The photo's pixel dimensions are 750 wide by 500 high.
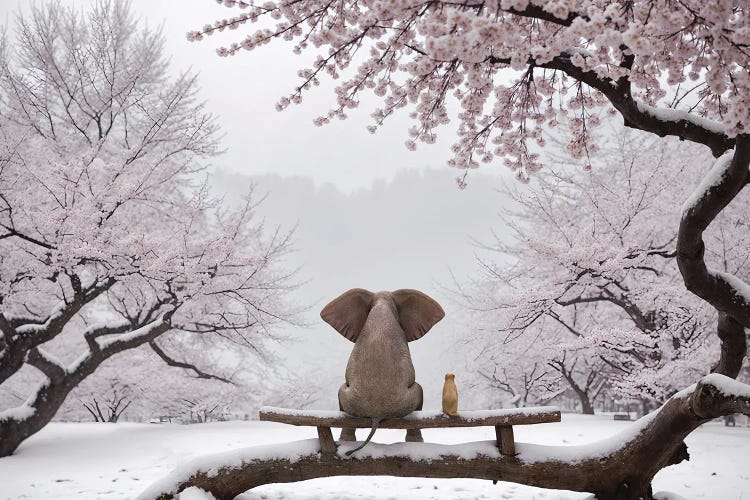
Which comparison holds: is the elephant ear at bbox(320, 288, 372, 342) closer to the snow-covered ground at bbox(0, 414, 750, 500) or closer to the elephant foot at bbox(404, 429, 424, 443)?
the elephant foot at bbox(404, 429, 424, 443)

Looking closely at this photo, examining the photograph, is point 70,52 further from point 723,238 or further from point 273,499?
point 723,238

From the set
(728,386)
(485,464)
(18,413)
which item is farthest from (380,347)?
(18,413)

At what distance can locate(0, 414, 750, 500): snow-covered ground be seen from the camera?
180 inches

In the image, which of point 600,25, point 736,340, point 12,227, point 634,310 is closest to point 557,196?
point 634,310

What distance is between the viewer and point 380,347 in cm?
365

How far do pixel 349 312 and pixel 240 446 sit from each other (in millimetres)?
4155

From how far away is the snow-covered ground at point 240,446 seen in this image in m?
4.56

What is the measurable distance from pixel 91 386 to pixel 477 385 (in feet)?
46.3

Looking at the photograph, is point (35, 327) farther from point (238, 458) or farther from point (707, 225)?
point (707, 225)

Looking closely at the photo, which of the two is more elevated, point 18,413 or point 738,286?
point 738,286

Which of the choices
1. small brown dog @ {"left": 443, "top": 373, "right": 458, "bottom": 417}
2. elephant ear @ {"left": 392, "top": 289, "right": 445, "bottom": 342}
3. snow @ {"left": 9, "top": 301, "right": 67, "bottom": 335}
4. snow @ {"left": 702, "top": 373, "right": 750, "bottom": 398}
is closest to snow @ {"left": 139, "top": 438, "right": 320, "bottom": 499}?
small brown dog @ {"left": 443, "top": 373, "right": 458, "bottom": 417}

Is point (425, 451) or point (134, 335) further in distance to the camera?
point (134, 335)

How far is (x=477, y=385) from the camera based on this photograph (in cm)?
1930

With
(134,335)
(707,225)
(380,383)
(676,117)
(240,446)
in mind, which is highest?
(676,117)
